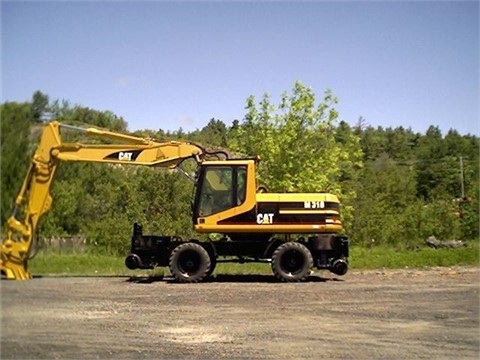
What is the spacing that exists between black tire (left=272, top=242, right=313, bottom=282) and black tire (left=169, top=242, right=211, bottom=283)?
1.26m

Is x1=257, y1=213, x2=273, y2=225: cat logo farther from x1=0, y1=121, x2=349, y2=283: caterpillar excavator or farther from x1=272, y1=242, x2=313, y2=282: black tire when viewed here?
x1=272, y1=242, x2=313, y2=282: black tire

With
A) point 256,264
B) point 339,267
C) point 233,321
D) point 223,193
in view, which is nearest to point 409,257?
point 339,267

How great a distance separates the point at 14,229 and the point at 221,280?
4377 mm

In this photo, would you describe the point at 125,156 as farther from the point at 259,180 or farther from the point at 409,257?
the point at 409,257

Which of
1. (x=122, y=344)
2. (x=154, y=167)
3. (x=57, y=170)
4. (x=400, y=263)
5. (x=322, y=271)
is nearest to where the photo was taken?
(x=122, y=344)

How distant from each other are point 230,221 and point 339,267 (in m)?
2.24

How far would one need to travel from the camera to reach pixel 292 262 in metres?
11.8

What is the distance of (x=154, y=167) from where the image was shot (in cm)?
1078

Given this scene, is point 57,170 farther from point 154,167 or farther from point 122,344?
point 122,344

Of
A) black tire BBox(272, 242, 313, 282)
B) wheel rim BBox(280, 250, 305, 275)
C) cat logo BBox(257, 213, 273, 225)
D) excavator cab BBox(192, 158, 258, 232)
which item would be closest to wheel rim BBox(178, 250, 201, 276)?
excavator cab BBox(192, 158, 258, 232)

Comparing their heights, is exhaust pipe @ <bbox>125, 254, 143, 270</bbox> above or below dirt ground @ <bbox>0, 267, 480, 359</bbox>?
above

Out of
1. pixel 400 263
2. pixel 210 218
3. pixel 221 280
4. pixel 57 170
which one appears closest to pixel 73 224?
pixel 57 170

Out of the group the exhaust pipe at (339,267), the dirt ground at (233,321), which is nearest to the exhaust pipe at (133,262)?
the dirt ground at (233,321)

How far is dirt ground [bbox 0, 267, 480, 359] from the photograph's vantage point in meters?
5.87
